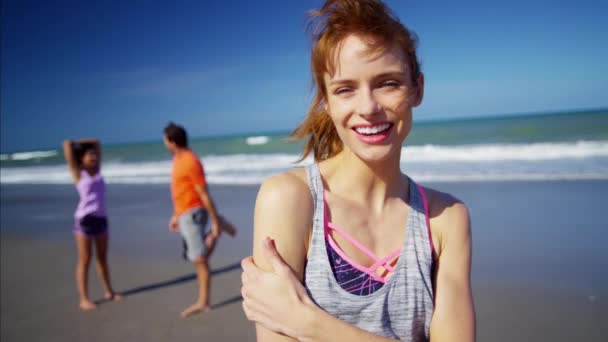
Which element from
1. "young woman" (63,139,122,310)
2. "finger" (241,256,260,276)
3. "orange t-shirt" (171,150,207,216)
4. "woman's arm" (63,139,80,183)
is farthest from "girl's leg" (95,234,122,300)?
"finger" (241,256,260,276)

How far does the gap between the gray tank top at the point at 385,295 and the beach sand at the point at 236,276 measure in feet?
9.25

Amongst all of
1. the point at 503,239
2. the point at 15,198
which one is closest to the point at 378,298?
the point at 503,239

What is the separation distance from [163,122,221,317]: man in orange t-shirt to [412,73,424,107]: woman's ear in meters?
3.40

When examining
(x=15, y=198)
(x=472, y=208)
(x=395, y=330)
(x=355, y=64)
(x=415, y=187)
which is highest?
(x=355, y=64)

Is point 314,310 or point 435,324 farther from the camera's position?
point 435,324

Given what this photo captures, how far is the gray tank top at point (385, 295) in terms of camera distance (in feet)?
4.96

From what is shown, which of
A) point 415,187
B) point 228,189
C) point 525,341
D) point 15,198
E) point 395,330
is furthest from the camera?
point 15,198

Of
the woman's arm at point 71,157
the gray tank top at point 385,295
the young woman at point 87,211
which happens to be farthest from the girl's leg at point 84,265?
the gray tank top at point 385,295

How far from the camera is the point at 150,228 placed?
8172 mm

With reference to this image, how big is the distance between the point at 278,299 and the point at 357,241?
40cm

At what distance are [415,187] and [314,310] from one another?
77 cm

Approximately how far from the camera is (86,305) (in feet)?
16.0

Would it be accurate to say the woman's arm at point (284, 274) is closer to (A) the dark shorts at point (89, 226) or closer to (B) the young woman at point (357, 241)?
(B) the young woman at point (357, 241)

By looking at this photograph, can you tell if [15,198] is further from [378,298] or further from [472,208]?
[378,298]
